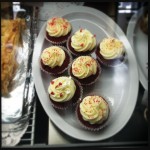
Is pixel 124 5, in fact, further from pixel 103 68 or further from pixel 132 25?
pixel 103 68

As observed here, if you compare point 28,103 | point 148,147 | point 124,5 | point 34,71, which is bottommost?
point 148,147

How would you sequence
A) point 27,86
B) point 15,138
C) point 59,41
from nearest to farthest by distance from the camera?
point 15,138, point 27,86, point 59,41

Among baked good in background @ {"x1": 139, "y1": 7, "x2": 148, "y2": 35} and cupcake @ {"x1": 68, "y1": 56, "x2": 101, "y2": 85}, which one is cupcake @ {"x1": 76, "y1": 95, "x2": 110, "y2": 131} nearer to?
cupcake @ {"x1": 68, "y1": 56, "x2": 101, "y2": 85}

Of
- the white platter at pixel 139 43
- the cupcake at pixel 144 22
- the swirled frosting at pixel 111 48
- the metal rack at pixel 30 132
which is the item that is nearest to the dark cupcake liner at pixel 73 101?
the metal rack at pixel 30 132

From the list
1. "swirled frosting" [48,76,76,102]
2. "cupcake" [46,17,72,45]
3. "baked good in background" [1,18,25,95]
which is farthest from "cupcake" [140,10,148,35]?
"baked good in background" [1,18,25,95]

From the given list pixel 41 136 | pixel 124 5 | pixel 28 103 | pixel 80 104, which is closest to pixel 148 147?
pixel 80 104

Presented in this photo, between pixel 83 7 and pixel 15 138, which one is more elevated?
pixel 83 7

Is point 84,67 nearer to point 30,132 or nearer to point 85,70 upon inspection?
point 85,70
